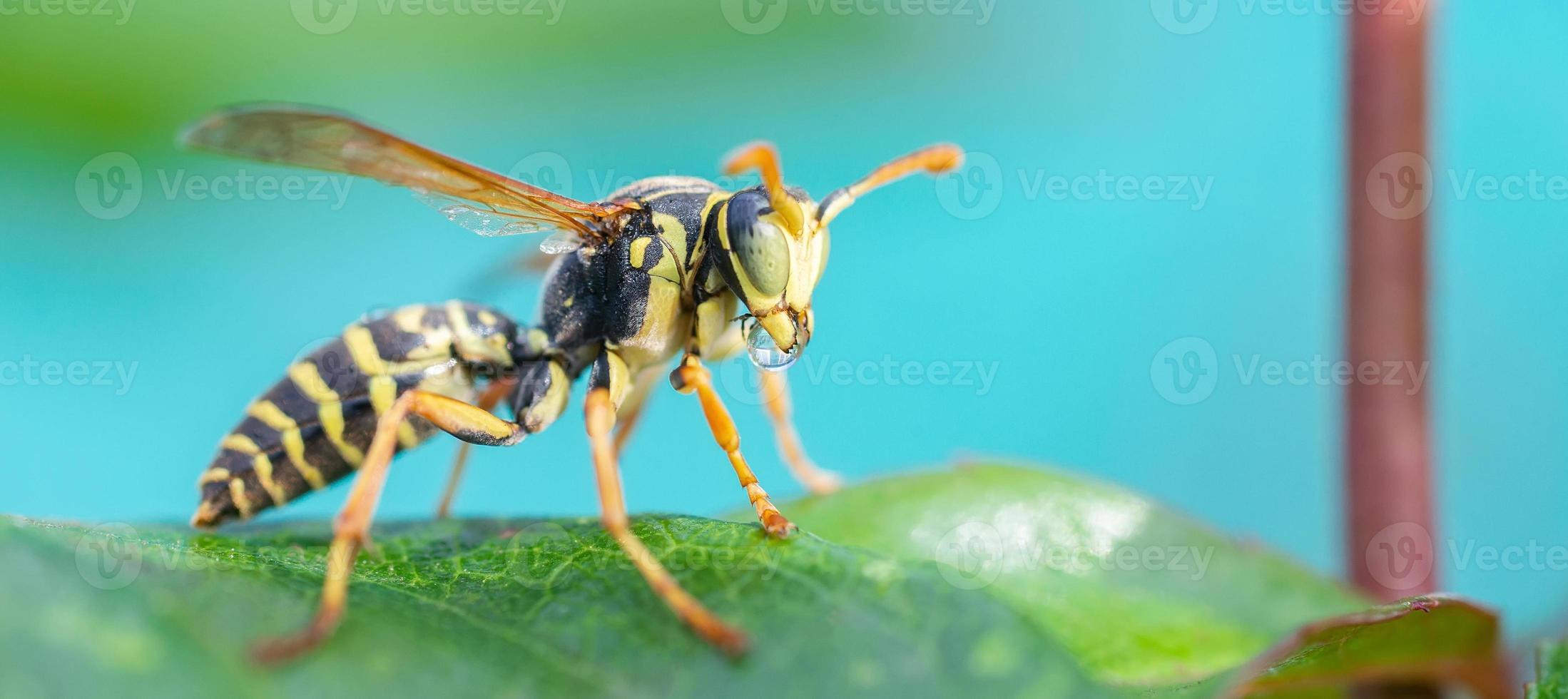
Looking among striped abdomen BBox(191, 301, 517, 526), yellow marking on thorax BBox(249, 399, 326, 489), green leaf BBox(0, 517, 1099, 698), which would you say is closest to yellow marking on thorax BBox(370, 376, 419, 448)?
striped abdomen BBox(191, 301, 517, 526)

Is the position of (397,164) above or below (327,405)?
above

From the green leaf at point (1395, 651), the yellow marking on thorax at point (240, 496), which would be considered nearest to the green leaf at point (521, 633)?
the green leaf at point (1395, 651)

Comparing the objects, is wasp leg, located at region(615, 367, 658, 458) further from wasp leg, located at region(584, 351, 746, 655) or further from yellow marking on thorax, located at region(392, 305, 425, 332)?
yellow marking on thorax, located at region(392, 305, 425, 332)

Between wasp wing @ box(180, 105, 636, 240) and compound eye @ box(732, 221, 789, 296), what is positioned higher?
wasp wing @ box(180, 105, 636, 240)

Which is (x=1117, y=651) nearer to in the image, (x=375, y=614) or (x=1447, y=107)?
(x=375, y=614)

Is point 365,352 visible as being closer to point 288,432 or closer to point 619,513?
point 288,432

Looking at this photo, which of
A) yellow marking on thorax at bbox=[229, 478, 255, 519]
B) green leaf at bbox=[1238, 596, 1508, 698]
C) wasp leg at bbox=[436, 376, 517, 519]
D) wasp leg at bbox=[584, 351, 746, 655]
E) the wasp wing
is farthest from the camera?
wasp leg at bbox=[436, 376, 517, 519]

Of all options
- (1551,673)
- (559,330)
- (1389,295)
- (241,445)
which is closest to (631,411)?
(559,330)
